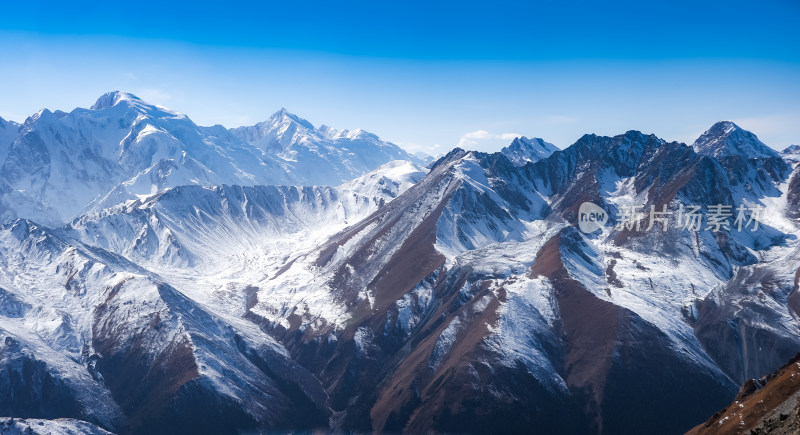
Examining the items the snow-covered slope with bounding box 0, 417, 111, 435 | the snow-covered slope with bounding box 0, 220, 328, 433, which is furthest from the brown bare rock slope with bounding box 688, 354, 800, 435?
the snow-covered slope with bounding box 0, 417, 111, 435

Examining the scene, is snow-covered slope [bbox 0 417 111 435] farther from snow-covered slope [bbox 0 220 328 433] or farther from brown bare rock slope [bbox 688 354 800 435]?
brown bare rock slope [bbox 688 354 800 435]

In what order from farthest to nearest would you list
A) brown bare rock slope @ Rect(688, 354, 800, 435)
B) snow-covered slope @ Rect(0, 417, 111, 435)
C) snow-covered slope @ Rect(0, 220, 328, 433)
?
snow-covered slope @ Rect(0, 220, 328, 433) → snow-covered slope @ Rect(0, 417, 111, 435) → brown bare rock slope @ Rect(688, 354, 800, 435)

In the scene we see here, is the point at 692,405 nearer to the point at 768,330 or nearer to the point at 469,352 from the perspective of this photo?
the point at 768,330

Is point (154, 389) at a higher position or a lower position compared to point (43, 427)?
lower

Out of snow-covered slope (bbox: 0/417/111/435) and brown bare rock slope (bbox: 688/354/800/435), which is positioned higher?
brown bare rock slope (bbox: 688/354/800/435)

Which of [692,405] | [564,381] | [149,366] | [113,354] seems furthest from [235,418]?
[692,405]

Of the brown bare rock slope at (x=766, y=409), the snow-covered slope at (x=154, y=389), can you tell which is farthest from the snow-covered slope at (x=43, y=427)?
the brown bare rock slope at (x=766, y=409)

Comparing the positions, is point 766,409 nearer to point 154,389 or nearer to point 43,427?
point 43,427

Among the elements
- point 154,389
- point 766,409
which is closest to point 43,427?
point 154,389

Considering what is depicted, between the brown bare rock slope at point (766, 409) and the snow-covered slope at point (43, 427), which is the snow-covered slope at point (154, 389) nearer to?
the snow-covered slope at point (43, 427)

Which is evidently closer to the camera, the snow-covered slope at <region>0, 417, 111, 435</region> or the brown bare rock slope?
the brown bare rock slope

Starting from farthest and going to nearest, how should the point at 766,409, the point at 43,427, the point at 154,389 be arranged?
the point at 154,389 < the point at 43,427 < the point at 766,409
